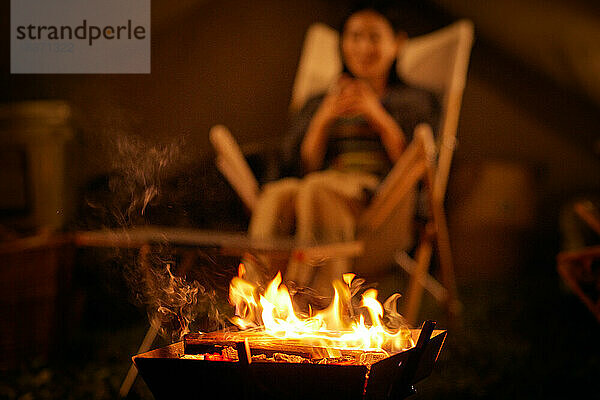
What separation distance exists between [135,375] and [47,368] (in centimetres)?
48

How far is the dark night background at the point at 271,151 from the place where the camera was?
2729 millimetres

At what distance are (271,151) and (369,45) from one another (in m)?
0.66

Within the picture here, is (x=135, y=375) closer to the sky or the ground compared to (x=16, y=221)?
closer to the ground

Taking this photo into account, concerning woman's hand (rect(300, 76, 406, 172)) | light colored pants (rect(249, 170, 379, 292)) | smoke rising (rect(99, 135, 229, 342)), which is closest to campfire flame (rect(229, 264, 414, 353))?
smoke rising (rect(99, 135, 229, 342))

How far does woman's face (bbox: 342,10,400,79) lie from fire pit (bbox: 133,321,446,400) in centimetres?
221

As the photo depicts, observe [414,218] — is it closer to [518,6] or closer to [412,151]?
[412,151]

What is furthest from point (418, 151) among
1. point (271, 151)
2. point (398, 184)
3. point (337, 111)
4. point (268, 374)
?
point (268, 374)

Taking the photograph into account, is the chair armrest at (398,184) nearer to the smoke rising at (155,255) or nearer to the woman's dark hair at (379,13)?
the smoke rising at (155,255)

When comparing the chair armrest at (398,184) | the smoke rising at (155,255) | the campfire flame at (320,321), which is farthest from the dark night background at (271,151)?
the campfire flame at (320,321)

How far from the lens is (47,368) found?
2.54m

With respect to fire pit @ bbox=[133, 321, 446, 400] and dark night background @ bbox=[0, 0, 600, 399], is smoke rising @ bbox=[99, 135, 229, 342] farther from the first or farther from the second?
fire pit @ bbox=[133, 321, 446, 400]

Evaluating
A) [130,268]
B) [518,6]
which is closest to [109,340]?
[130,268]

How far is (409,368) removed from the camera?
137 centimetres

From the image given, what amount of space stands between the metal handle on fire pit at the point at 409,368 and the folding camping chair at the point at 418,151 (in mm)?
1173
